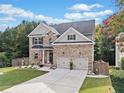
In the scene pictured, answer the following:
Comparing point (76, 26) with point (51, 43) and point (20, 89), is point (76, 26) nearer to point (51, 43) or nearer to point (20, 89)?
point (51, 43)

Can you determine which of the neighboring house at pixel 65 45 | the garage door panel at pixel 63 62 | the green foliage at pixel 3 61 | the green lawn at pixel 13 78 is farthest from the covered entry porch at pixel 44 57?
the green lawn at pixel 13 78

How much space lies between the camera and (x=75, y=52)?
35.5m

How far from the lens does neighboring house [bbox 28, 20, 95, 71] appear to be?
114 feet

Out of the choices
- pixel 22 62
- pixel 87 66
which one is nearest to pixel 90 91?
pixel 87 66

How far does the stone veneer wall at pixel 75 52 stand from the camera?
34.2 m

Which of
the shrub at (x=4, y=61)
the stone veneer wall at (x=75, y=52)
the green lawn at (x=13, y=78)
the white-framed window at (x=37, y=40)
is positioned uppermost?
the white-framed window at (x=37, y=40)

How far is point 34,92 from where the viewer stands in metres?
18.0

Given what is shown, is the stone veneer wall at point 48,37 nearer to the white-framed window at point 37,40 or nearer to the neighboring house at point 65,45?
the neighboring house at point 65,45

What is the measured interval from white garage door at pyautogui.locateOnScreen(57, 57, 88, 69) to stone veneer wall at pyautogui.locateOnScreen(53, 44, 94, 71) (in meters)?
0.52

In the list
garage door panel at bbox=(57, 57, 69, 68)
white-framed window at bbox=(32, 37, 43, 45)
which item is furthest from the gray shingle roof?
garage door panel at bbox=(57, 57, 69, 68)

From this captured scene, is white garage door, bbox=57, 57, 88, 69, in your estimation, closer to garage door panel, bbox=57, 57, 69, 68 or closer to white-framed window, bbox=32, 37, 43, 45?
garage door panel, bbox=57, 57, 69, 68

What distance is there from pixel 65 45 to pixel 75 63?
332 centimetres

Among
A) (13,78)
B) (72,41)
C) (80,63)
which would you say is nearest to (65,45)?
(72,41)

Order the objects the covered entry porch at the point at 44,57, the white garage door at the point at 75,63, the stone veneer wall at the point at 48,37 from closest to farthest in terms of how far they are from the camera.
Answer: the white garage door at the point at 75,63 → the stone veneer wall at the point at 48,37 → the covered entry porch at the point at 44,57
